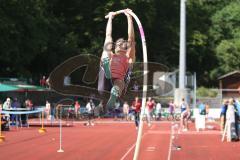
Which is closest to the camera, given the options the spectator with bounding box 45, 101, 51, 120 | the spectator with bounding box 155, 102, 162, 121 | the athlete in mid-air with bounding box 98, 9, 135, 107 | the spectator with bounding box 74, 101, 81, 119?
the athlete in mid-air with bounding box 98, 9, 135, 107

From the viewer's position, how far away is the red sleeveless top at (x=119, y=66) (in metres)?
9.81

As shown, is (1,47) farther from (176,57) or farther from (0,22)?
(176,57)

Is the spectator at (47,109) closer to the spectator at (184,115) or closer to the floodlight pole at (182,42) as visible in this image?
the floodlight pole at (182,42)

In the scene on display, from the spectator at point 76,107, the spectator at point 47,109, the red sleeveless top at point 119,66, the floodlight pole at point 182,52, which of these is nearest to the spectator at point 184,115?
the spectator at point 76,107

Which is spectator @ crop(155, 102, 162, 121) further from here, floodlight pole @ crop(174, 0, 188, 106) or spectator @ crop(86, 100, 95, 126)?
spectator @ crop(86, 100, 95, 126)

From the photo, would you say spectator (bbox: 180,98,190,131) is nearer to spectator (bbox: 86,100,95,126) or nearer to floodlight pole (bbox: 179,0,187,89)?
spectator (bbox: 86,100,95,126)

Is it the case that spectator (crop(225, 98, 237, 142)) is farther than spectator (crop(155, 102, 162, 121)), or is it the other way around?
spectator (crop(155, 102, 162, 121))

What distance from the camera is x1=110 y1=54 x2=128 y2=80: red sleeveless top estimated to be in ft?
32.2

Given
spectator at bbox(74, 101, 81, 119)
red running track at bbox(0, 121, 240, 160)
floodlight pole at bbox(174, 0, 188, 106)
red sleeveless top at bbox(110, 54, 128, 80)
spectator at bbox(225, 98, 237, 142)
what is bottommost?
red running track at bbox(0, 121, 240, 160)

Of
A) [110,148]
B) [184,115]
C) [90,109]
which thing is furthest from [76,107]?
[110,148]

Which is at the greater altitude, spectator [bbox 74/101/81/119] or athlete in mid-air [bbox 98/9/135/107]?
athlete in mid-air [bbox 98/9/135/107]

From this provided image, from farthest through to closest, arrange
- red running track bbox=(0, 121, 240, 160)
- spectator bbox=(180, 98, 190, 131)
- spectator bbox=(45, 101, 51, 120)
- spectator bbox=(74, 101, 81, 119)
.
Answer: spectator bbox=(45, 101, 51, 120), spectator bbox=(74, 101, 81, 119), spectator bbox=(180, 98, 190, 131), red running track bbox=(0, 121, 240, 160)

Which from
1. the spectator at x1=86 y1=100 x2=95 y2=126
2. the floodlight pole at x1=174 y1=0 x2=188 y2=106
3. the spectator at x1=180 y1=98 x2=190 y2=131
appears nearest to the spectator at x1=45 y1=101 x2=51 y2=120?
the spectator at x1=86 y1=100 x2=95 y2=126

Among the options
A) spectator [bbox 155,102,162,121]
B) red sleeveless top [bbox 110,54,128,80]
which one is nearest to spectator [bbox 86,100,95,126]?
red sleeveless top [bbox 110,54,128,80]
